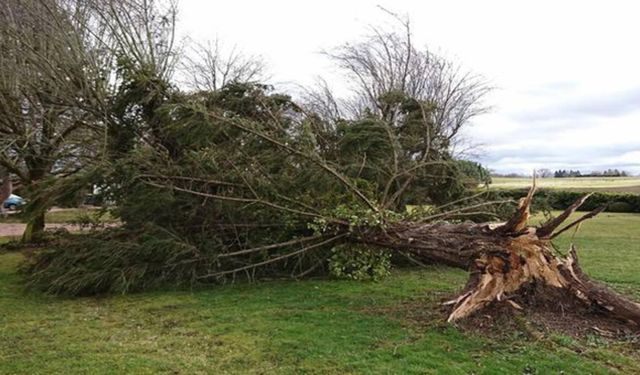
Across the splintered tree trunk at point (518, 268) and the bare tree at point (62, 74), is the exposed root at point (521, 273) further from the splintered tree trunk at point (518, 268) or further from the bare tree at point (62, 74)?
the bare tree at point (62, 74)

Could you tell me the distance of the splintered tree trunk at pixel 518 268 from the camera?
4348 mm

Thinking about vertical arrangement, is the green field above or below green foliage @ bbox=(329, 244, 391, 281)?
above

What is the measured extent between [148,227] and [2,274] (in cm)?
277

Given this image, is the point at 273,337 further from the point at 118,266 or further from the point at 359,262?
the point at 118,266

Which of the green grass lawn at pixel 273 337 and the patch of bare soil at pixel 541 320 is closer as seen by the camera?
the green grass lawn at pixel 273 337

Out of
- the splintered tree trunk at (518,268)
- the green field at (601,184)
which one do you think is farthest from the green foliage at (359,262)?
the green field at (601,184)

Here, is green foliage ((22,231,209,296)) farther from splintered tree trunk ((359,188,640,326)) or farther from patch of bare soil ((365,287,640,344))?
splintered tree trunk ((359,188,640,326))

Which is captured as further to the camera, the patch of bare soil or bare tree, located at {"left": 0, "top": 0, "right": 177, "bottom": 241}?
bare tree, located at {"left": 0, "top": 0, "right": 177, "bottom": 241}

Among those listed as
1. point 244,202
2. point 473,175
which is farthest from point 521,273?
point 473,175

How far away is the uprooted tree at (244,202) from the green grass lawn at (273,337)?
1.22 ft

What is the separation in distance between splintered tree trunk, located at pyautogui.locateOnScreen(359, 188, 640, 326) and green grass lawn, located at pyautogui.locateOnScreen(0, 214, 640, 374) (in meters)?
0.41

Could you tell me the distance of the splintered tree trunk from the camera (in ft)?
14.3

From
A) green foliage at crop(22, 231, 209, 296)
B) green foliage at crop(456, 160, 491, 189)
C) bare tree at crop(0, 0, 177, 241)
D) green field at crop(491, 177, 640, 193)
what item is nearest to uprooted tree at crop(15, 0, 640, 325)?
green foliage at crop(22, 231, 209, 296)

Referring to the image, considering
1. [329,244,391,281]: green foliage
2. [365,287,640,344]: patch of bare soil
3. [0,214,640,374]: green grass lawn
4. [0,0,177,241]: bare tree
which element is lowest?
[0,214,640,374]: green grass lawn
